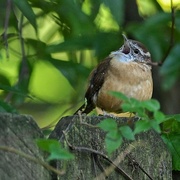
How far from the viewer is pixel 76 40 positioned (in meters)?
5.43

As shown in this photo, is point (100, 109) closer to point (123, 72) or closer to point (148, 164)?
point (123, 72)

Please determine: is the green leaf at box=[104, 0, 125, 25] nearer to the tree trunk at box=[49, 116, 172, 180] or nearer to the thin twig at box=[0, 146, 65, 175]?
the tree trunk at box=[49, 116, 172, 180]

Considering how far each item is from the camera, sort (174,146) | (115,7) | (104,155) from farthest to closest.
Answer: (115,7), (174,146), (104,155)

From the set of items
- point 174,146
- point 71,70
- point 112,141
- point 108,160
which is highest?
point 112,141

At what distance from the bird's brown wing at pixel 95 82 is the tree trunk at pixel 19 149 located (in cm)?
232

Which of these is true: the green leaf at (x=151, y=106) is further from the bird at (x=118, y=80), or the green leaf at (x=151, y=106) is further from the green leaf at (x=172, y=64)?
the green leaf at (x=172, y=64)

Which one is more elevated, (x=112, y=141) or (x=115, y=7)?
(x=112, y=141)

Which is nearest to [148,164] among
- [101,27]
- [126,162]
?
[126,162]

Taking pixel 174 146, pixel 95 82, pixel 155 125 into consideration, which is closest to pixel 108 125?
pixel 155 125

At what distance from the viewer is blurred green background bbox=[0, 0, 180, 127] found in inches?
195

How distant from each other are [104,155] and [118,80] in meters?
2.33

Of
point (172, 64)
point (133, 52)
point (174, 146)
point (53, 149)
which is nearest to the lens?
point (53, 149)

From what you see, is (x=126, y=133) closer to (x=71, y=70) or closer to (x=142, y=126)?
(x=142, y=126)

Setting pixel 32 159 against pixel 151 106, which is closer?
pixel 32 159
